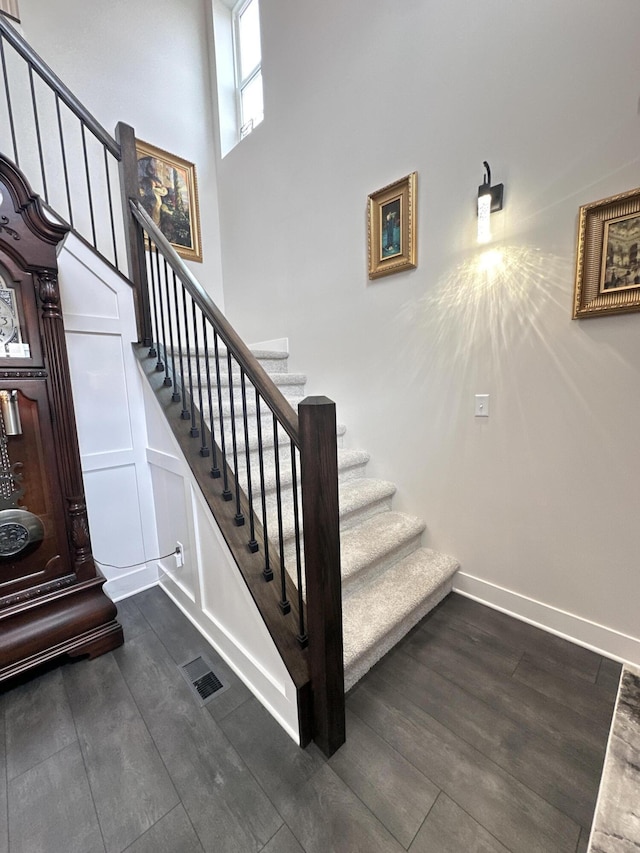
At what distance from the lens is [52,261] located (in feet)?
4.84

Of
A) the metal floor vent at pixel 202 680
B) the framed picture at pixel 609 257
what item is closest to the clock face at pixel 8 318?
the metal floor vent at pixel 202 680

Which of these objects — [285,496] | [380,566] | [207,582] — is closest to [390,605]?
[380,566]

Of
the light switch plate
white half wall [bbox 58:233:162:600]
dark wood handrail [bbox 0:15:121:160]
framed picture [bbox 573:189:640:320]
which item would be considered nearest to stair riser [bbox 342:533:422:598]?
the light switch plate

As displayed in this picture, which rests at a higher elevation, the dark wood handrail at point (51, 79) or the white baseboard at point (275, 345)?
the dark wood handrail at point (51, 79)

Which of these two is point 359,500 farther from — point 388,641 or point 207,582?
point 207,582

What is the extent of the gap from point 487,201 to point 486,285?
35cm

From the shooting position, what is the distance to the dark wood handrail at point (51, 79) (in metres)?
1.65

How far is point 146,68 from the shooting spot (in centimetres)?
287

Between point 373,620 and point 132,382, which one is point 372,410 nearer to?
point 373,620

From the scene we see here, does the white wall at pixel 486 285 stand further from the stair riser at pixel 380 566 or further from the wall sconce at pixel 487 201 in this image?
the stair riser at pixel 380 566

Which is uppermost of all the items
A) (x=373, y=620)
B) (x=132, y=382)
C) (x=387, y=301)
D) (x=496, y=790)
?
(x=387, y=301)

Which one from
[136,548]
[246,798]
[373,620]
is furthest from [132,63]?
[246,798]

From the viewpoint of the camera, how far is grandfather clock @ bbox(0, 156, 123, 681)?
4.61 ft

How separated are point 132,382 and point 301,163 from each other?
194cm
